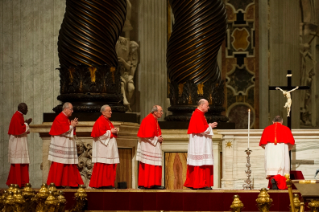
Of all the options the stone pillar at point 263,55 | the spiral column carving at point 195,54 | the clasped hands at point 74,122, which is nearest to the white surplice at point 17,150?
the clasped hands at point 74,122

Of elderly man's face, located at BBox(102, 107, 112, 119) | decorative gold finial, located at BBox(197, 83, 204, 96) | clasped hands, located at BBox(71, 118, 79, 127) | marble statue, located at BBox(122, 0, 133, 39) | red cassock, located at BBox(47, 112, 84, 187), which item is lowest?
red cassock, located at BBox(47, 112, 84, 187)

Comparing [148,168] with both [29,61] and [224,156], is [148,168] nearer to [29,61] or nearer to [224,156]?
[224,156]

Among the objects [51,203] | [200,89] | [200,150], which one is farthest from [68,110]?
[51,203]

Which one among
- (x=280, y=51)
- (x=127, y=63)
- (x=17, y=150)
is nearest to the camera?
(x=17, y=150)

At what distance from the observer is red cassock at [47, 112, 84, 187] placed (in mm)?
10078

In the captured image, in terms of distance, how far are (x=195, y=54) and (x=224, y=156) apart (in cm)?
187

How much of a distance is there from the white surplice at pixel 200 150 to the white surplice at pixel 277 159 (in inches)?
43.9

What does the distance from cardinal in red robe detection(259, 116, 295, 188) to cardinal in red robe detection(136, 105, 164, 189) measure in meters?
1.84

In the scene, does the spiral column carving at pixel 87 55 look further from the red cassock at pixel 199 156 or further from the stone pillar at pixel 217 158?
the stone pillar at pixel 217 158

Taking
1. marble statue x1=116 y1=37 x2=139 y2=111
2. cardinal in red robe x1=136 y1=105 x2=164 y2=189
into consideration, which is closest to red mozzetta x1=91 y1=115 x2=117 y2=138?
cardinal in red robe x1=136 y1=105 x2=164 y2=189

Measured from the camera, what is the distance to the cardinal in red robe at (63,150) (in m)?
10.1

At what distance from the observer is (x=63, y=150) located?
1016cm

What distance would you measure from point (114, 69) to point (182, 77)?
1573 millimetres

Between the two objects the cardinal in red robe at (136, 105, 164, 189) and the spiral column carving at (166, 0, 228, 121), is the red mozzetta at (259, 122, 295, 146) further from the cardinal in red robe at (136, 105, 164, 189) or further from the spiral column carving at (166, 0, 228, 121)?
the cardinal in red robe at (136, 105, 164, 189)
